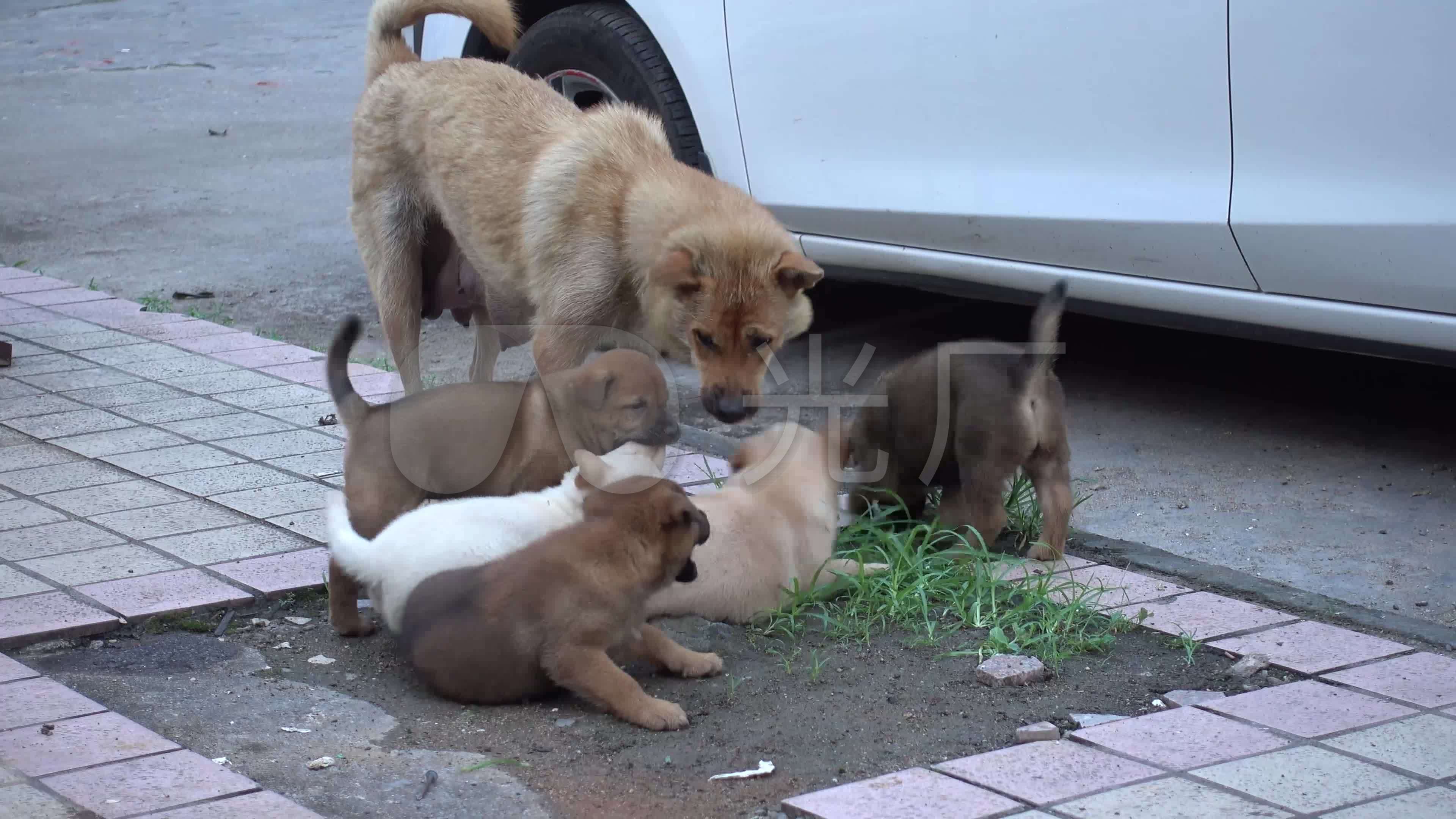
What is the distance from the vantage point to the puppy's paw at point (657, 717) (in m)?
3.08

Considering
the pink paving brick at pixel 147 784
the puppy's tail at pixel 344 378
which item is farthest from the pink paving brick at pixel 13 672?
the puppy's tail at pixel 344 378

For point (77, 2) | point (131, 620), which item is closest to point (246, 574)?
point (131, 620)

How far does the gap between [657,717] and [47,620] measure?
1.54 meters

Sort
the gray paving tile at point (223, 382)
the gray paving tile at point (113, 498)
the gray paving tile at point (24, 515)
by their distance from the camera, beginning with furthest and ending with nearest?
1. the gray paving tile at point (223, 382)
2. the gray paving tile at point (113, 498)
3. the gray paving tile at point (24, 515)

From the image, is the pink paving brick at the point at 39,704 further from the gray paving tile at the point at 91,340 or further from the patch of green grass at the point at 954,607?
the gray paving tile at the point at 91,340

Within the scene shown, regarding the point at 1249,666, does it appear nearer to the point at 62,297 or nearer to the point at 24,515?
the point at 24,515

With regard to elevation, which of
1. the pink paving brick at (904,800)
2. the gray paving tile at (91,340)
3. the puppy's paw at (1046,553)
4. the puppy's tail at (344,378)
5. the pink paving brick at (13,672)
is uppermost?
the puppy's tail at (344,378)

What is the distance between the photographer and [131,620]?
11.8 ft

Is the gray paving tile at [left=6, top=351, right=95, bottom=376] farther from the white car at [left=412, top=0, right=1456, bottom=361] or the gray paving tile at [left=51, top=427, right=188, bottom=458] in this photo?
the white car at [left=412, top=0, right=1456, bottom=361]

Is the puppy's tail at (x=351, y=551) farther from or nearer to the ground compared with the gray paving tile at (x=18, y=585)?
farther from the ground

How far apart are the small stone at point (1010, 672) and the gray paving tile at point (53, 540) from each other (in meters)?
2.37

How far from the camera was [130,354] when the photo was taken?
614cm

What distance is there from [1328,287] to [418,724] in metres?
2.90

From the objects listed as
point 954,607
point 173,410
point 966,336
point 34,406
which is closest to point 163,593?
point 173,410
